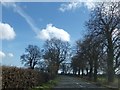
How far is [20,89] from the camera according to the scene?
2169 centimetres

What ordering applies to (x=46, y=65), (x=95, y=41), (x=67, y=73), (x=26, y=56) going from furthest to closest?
(x=67, y=73) → (x=26, y=56) → (x=46, y=65) → (x=95, y=41)

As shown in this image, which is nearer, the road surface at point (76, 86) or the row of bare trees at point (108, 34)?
the road surface at point (76, 86)

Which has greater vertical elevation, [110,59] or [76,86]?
[110,59]

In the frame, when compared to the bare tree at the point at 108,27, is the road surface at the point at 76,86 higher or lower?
lower

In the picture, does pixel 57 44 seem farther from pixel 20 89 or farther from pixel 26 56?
pixel 20 89

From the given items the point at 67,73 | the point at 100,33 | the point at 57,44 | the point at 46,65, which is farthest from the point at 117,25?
the point at 67,73

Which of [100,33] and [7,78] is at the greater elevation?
[100,33]

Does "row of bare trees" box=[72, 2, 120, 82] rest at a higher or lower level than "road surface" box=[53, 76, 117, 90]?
higher

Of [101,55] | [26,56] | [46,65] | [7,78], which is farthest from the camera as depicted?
[26,56]

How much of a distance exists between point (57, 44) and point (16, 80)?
84.1m

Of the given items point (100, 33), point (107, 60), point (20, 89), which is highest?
point (100, 33)

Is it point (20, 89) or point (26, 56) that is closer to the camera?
point (20, 89)

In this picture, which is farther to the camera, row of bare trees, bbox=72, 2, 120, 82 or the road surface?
row of bare trees, bbox=72, 2, 120, 82

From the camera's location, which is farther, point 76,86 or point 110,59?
point 110,59
